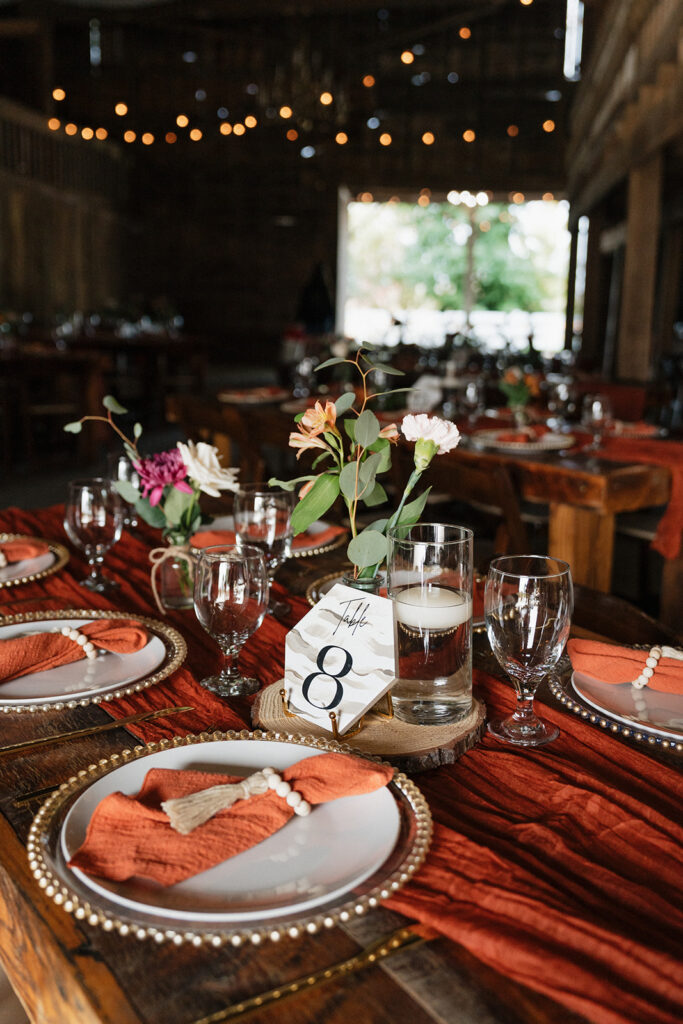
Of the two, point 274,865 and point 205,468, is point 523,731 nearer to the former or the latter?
point 274,865

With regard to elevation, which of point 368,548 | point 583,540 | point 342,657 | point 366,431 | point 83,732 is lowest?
point 583,540

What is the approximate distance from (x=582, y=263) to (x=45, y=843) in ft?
41.2

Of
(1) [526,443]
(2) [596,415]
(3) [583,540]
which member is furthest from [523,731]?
(2) [596,415]

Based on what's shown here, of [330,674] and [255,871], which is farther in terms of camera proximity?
[330,674]

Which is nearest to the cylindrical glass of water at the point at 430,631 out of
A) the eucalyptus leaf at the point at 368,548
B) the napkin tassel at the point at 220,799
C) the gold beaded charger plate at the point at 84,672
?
the eucalyptus leaf at the point at 368,548

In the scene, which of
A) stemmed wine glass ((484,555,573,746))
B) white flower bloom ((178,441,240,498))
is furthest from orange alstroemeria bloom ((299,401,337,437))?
white flower bloom ((178,441,240,498))

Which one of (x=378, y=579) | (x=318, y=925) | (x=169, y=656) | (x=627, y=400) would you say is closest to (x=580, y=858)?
(x=318, y=925)

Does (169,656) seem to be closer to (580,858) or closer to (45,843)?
(45,843)

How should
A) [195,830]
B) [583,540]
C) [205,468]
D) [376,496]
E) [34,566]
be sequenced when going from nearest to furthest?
[195,830] → [376,496] → [205,468] → [34,566] → [583,540]

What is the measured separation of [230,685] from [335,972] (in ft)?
1.78

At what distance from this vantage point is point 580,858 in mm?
790

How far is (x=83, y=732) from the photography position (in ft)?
3.35

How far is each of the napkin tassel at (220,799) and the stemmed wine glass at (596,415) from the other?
235 cm

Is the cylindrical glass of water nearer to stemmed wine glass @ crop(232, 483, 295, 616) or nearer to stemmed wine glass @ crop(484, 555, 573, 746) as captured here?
stemmed wine glass @ crop(484, 555, 573, 746)
